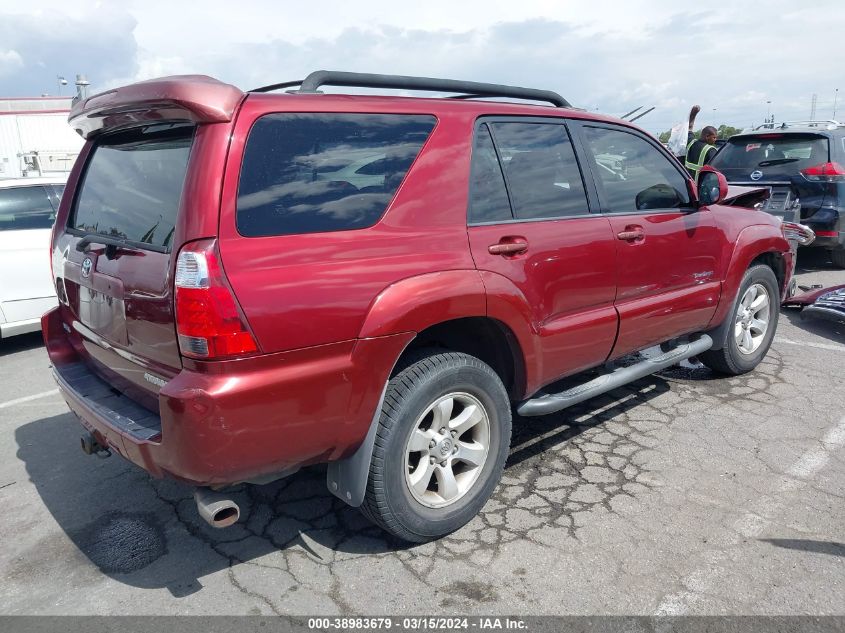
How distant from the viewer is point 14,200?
625 cm

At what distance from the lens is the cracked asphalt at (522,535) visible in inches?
101

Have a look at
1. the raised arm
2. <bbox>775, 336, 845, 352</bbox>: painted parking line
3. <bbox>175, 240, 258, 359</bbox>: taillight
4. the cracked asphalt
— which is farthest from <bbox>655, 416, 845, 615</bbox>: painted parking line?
the raised arm

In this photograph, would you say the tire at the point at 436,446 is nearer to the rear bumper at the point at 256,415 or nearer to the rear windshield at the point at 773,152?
the rear bumper at the point at 256,415

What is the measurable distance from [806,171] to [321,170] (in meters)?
7.36

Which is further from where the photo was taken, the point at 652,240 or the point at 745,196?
the point at 745,196

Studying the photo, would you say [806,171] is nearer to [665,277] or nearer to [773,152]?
[773,152]

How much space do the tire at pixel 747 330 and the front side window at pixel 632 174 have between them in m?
0.99

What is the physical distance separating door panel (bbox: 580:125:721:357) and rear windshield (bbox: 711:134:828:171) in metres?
4.73

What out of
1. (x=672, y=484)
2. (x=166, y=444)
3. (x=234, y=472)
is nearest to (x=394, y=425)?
(x=234, y=472)

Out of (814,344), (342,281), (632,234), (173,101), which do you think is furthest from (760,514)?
(814,344)

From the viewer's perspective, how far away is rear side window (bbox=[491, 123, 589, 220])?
10.4 ft

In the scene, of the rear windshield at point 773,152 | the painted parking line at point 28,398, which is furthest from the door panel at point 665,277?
the rear windshield at point 773,152

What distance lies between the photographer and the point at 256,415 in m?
2.28

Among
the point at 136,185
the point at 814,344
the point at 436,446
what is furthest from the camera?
the point at 814,344
